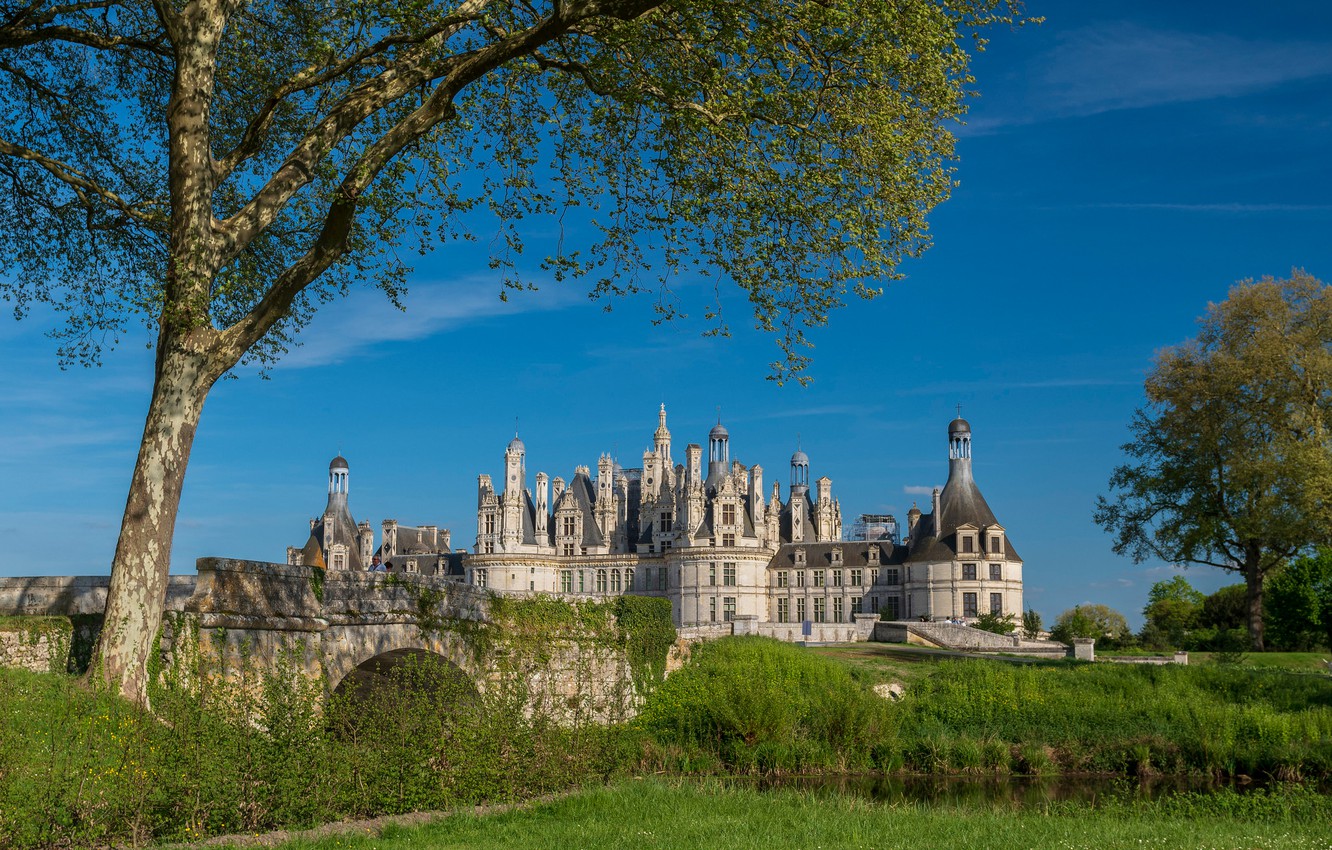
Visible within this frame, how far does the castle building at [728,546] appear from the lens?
6550 centimetres

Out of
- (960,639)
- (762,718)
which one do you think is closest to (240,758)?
(762,718)

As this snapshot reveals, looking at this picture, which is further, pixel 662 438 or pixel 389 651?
pixel 662 438

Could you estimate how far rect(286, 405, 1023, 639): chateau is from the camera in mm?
65750

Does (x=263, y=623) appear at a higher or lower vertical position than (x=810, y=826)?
higher

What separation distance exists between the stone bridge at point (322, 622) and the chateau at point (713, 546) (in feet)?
153

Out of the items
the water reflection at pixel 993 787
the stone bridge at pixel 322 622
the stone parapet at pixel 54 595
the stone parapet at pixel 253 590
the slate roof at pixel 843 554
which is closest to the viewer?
the stone bridge at pixel 322 622

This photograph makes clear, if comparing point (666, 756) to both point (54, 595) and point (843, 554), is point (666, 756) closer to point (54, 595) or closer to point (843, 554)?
point (54, 595)

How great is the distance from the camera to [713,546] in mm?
70250

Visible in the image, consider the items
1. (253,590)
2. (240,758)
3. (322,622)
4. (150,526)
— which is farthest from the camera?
(322,622)

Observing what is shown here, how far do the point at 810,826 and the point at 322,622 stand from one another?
21.5 feet

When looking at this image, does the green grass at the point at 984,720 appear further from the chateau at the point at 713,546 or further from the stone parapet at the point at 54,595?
the chateau at the point at 713,546

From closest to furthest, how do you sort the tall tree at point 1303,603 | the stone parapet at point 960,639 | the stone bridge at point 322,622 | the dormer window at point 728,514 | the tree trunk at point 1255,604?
the stone bridge at point 322,622 → the tree trunk at point 1255,604 → the stone parapet at point 960,639 → the tall tree at point 1303,603 → the dormer window at point 728,514

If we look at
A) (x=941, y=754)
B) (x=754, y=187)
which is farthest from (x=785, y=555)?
(x=754, y=187)

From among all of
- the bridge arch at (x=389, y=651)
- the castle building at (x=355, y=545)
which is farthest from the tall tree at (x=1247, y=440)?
the castle building at (x=355, y=545)
